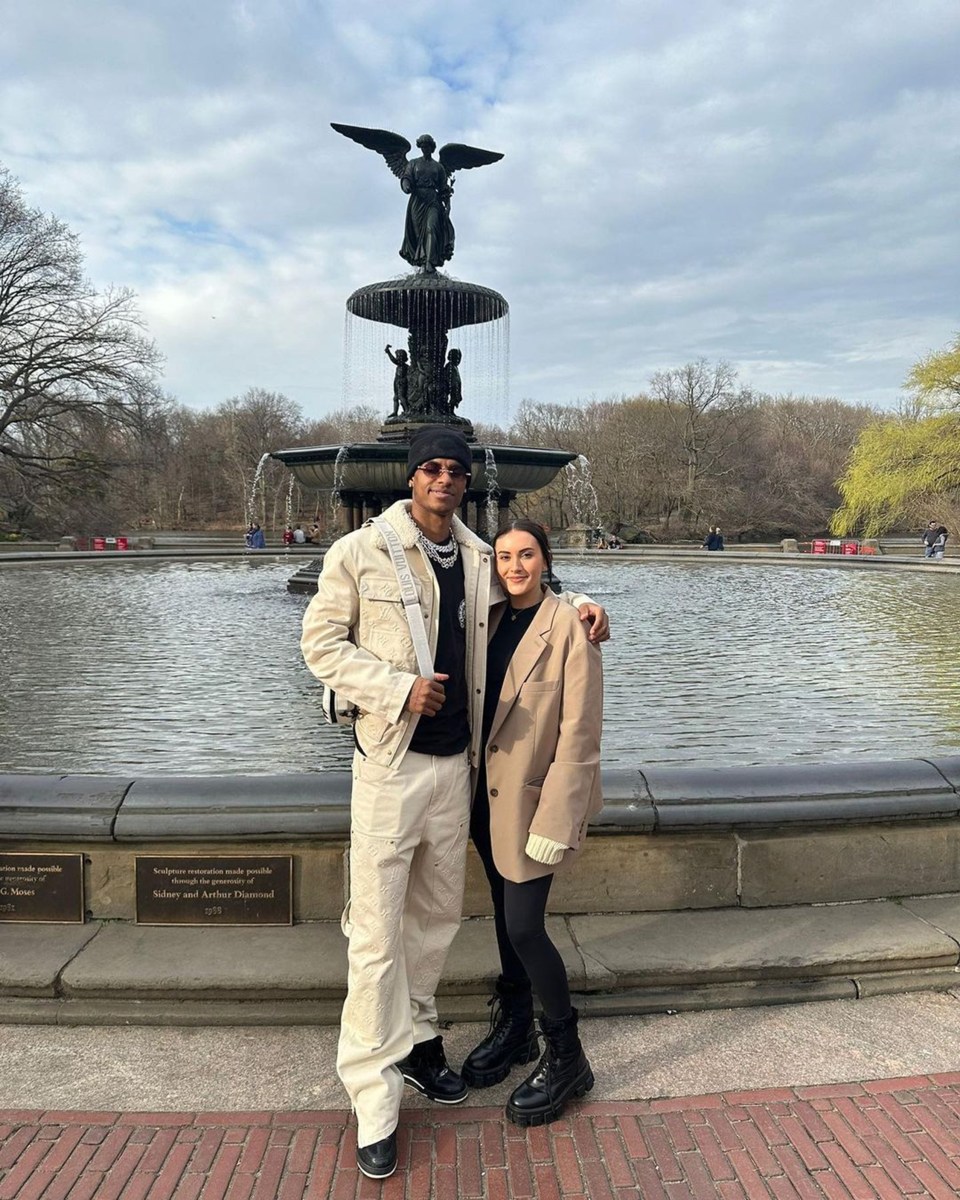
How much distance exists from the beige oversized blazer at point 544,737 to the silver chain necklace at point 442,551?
33 cm

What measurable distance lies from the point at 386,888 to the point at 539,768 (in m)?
0.60

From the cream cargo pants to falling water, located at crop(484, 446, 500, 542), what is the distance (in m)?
11.8

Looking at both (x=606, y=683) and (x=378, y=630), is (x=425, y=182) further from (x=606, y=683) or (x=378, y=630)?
(x=378, y=630)

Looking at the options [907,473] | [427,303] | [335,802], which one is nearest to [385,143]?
[427,303]

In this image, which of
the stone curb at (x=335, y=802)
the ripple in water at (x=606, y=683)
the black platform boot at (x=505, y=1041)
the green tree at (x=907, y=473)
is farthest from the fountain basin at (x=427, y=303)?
the green tree at (x=907, y=473)

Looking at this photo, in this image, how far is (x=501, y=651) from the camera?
113 inches

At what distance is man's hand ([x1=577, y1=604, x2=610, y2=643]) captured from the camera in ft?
9.15

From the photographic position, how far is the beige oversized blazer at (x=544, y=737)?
272cm

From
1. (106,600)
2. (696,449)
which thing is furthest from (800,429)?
(106,600)

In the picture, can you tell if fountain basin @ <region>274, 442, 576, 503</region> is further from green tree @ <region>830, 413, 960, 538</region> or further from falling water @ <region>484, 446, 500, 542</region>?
green tree @ <region>830, 413, 960, 538</region>

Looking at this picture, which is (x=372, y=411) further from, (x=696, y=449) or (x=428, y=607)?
(x=428, y=607)

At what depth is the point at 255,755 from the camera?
5773 millimetres

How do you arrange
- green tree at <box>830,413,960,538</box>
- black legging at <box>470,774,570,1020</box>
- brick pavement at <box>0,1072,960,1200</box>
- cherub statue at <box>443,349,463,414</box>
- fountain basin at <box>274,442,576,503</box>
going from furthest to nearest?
1. green tree at <box>830,413,960,538</box>
2. cherub statue at <box>443,349,463,414</box>
3. fountain basin at <box>274,442,576,503</box>
4. black legging at <box>470,774,570,1020</box>
5. brick pavement at <box>0,1072,960,1200</box>

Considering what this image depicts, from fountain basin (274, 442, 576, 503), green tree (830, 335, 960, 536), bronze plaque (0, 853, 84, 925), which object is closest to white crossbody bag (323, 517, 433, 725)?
bronze plaque (0, 853, 84, 925)
